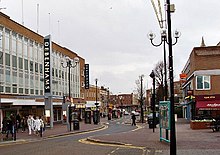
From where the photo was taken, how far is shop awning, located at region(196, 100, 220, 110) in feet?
160

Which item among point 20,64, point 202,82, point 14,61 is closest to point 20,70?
point 20,64

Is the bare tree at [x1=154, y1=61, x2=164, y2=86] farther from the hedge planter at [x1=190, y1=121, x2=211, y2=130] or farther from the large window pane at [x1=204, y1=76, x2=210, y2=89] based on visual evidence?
the hedge planter at [x1=190, y1=121, x2=211, y2=130]

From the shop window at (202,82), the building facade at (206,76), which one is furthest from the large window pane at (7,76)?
the shop window at (202,82)

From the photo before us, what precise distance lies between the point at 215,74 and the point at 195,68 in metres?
2.57

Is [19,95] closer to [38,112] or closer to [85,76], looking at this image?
[38,112]

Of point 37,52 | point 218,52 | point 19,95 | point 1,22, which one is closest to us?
point 1,22

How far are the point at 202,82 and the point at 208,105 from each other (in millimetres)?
3665

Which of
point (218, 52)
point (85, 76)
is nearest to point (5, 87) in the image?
point (218, 52)

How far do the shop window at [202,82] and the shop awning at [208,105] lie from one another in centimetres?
248

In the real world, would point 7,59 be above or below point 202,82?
above

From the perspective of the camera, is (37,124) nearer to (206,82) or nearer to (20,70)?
A: (20,70)

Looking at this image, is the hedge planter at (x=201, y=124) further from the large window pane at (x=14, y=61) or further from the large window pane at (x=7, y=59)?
the large window pane at (x=14, y=61)

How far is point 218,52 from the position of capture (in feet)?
167

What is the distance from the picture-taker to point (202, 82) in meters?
51.5
